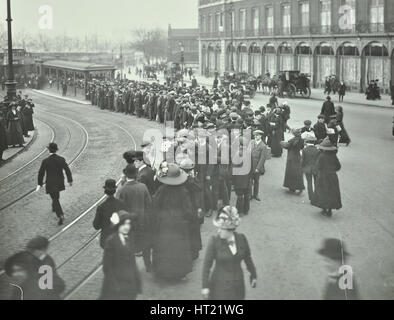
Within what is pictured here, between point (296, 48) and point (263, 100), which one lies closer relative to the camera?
point (263, 100)

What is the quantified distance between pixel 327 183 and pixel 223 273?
502 cm

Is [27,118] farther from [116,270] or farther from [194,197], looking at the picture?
[116,270]

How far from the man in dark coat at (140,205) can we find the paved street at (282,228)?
1.23 ft

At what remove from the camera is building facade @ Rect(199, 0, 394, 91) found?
3500 cm

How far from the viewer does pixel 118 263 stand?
621 cm

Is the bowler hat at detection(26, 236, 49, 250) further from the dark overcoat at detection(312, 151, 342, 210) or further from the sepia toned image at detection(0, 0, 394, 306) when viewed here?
the dark overcoat at detection(312, 151, 342, 210)

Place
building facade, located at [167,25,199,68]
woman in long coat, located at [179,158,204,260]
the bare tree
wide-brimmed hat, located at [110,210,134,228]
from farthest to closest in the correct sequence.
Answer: building facade, located at [167,25,199,68], the bare tree, woman in long coat, located at [179,158,204,260], wide-brimmed hat, located at [110,210,134,228]

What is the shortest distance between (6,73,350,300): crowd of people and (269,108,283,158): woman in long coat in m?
0.03

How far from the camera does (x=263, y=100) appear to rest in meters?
33.5

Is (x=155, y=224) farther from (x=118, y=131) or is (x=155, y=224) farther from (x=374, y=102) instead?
(x=374, y=102)

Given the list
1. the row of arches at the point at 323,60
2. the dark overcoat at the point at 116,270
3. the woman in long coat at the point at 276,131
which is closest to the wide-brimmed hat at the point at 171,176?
the dark overcoat at the point at 116,270

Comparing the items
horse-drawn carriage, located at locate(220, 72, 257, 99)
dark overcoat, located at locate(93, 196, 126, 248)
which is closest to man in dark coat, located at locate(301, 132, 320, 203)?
dark overcoat, located at locate(93, 196, 126, 248)

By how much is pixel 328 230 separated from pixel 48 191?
5069mm
